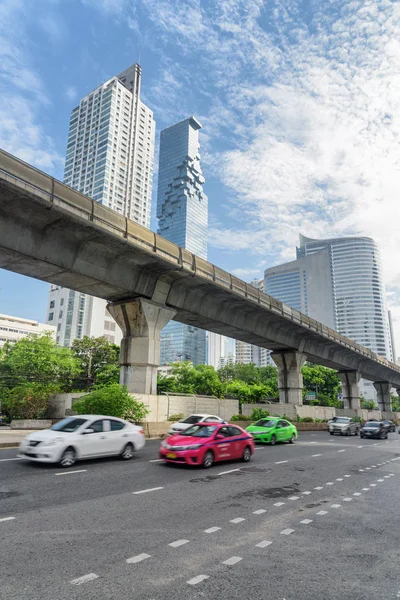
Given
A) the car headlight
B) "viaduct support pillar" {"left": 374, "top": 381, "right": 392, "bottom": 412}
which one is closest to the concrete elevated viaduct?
the car headlight

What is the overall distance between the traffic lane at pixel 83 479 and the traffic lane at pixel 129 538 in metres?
0.79

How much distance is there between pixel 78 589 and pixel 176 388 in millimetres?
59473

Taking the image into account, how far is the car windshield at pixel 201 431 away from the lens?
1316 cm

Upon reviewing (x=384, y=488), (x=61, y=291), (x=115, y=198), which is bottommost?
(x=384, y=488)

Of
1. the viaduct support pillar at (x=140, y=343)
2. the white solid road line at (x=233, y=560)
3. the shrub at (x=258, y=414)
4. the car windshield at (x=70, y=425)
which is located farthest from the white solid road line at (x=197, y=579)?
the shrub at (x=258, y=414)

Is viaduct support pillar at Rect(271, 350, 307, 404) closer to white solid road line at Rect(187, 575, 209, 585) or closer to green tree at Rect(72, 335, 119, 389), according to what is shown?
green tree at Rect(72, 335, 119, 389)

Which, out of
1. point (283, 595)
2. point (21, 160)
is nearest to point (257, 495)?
point (283, 595)

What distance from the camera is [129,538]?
568 cm

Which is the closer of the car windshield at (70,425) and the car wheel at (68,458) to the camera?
the car wheel at (68,458)

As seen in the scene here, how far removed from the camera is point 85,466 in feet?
38.8

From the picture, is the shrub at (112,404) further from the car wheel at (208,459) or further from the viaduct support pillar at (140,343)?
the car wheel at (208,459)

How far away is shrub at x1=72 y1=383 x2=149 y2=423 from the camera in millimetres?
19344

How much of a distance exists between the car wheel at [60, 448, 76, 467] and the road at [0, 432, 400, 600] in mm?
308

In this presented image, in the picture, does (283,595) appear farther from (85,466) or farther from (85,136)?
(85,136)
